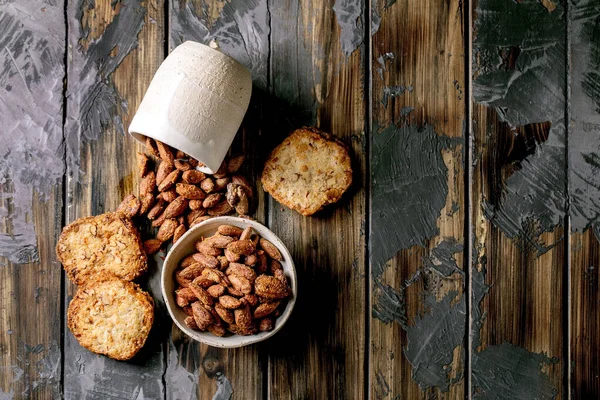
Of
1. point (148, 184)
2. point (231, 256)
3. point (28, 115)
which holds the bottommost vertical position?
point (231, 256)

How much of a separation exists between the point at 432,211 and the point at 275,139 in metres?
0.26

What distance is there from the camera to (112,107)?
84 centimetres

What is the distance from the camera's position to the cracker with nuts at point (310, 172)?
2.66 ft

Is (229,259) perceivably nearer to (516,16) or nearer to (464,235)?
(464,235)

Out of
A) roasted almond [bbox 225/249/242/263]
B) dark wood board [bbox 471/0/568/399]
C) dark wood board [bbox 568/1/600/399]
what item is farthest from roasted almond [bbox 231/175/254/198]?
dark wood board [bbox 568/1/600/399]

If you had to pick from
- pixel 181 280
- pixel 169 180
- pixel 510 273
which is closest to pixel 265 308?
pixel 181 280

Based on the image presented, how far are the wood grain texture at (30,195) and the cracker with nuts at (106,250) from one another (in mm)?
44

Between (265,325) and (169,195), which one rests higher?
(169,195)

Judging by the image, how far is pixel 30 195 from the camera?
2.77 ft

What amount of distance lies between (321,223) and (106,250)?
0.31 meters

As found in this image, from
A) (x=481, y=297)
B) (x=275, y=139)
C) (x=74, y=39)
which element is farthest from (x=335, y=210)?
(x=74, y=39)

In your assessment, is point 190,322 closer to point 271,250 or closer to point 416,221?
point 271,250

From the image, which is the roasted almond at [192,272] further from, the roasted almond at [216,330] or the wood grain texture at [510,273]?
the wood grain texture at [510,273]

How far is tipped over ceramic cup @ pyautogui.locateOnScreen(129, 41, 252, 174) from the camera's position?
2.37 feet
